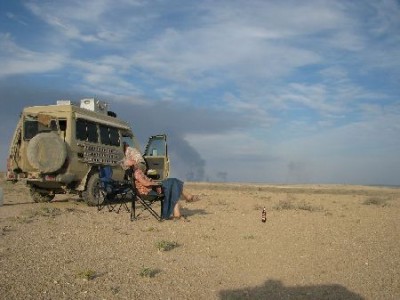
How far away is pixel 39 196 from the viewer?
14.2 metres

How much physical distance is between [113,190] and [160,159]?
4910 mm

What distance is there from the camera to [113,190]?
10.6m

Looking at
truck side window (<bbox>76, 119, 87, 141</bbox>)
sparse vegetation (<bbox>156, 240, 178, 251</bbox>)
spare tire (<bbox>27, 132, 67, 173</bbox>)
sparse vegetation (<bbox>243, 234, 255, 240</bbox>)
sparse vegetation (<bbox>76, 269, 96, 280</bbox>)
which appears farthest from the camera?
truck side window (<bbox>76, 119, 87, 141</bbox>)

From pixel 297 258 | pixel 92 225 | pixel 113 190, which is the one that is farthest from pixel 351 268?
pixel 113 190

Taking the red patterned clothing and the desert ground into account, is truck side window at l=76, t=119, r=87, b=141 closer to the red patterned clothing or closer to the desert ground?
the desert ground

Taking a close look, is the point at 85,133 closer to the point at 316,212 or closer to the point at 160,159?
the point at 160,159

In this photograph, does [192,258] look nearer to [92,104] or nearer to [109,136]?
[109,136]

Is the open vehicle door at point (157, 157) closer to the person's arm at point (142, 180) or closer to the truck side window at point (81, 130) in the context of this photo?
the truck side window at point (81, 130)

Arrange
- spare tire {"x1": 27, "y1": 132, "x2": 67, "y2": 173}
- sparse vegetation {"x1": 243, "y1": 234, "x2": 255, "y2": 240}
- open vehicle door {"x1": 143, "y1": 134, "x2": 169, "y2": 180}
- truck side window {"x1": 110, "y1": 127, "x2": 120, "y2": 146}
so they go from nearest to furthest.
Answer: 1. sparse vegetation {"x1": 243, "y1": 234, "x2": 255, "y2": 240}
2. spare tire {"x1": 27, "y1": 132, "x2": 67, "y2": 173}
3. truck side window {"x1": 110, "y1": 127, "x2": 120, "y2": 146}
4. open vehicle door {"x1": 143, "y1": 134, "x2": 169, "y2": 180}

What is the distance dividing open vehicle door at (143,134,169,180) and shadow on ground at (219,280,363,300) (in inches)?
391

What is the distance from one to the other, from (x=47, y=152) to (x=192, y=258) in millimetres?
6779

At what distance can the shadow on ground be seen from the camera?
516 cm

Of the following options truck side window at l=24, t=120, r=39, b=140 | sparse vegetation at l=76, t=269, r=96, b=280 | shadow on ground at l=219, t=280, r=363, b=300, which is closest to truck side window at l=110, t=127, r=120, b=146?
truck side window at l=24, t=120, r=39, b=140

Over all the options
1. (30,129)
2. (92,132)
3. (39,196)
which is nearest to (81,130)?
(92,132)
